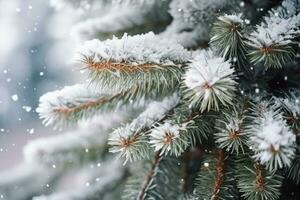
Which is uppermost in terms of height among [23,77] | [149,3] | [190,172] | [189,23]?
[23,77]

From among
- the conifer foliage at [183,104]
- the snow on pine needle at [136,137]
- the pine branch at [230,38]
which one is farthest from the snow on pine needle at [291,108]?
the snow on pine needle at [136,137]

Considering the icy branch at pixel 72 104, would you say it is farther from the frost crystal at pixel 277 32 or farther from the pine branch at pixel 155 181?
the frost crystal at pixel 277 32

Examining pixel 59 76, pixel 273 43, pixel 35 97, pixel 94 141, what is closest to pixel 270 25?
pixel 273 43

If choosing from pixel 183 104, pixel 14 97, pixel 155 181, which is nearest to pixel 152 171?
pixel 155 181

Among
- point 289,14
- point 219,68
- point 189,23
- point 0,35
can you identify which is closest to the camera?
point 219,68

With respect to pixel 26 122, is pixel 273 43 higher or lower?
lower

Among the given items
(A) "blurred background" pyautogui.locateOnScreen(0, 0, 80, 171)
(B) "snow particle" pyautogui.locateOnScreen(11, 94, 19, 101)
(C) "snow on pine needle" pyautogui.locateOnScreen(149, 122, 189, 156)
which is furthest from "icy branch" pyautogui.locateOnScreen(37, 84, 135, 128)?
(B) "snow particle" pyautogui.locateOnScreen(11, 94, 19, 101)

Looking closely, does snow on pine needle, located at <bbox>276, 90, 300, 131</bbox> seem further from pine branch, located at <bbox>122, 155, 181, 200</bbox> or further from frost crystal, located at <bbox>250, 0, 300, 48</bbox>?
pine branch, located at <bbox>122, 155, 181, 200</bbox>

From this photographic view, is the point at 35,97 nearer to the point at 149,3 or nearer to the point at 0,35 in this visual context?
the point at 0,35
